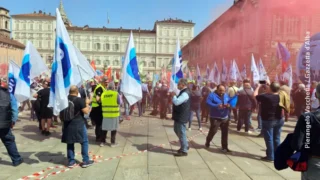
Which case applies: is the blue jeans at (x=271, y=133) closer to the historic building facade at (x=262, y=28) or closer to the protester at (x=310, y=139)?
the historic building facade at (x=262, y=28)

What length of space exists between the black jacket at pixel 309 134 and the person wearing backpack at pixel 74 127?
411cm

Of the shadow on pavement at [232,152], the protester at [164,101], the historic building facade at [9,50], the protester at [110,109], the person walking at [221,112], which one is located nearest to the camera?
the shadow on pavement at [232,152]

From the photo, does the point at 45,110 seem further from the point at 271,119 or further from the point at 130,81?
the point at 271,119

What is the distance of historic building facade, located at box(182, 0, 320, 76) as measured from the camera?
5.46m

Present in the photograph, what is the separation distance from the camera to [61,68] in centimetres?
586

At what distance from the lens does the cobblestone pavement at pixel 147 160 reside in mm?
5141

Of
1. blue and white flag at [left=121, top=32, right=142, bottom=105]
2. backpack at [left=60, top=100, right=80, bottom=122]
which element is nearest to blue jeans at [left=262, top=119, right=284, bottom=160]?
blue and white flag at [left=121, top=32, right=142, bottom=105]

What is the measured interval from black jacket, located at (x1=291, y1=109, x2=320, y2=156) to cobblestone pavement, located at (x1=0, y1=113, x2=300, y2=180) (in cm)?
253

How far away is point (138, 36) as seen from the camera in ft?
317

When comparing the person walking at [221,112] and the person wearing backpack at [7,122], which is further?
the person walking at [221,112]

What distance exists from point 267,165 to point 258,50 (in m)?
15.2

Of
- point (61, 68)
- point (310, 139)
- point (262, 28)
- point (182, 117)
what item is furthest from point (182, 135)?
point (262, 28)

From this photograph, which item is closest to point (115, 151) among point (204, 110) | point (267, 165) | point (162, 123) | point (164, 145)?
point (164, 145)

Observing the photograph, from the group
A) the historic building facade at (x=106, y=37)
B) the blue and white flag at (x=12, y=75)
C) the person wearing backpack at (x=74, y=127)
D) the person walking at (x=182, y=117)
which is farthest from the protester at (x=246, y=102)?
the historic building facade at (x=106, y=37)
